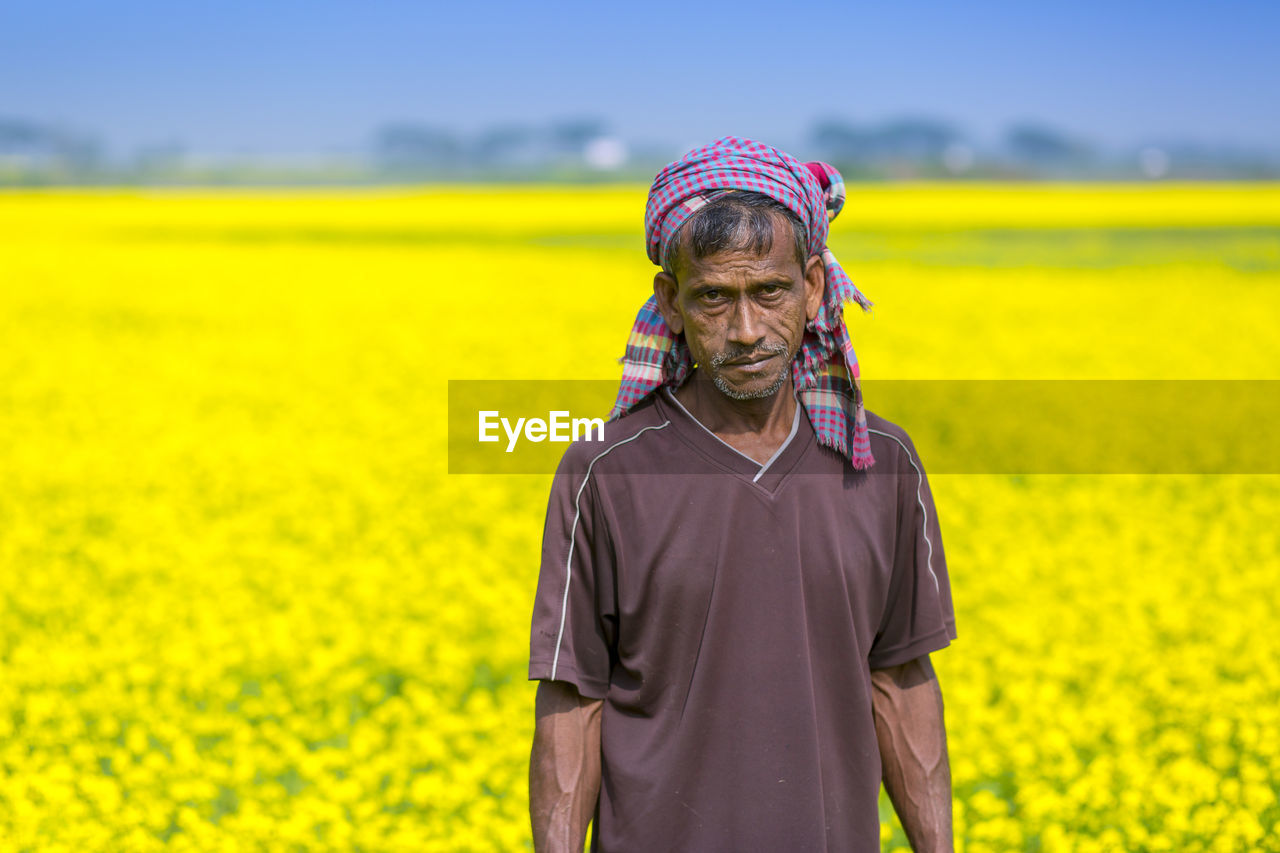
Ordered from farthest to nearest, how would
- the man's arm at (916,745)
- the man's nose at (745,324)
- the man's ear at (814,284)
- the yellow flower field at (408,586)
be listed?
the yellow flower field at (408,586) → the man's arm at (916,745) → the man's ear at (814,284) → the man's nose at (745,324)

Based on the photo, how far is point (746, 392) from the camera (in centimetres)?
225

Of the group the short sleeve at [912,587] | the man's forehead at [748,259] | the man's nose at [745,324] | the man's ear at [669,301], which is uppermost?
the man's forehead at [748,259]

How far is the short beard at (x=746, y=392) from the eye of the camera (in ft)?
7.31

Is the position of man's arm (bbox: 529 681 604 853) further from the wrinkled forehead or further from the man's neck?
the wrinkled forehead

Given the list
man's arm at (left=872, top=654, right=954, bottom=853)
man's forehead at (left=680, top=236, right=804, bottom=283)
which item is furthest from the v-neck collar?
man's arm at (left=872, top=654, right=954, bottom=853)

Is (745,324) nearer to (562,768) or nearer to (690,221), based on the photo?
(690,221)

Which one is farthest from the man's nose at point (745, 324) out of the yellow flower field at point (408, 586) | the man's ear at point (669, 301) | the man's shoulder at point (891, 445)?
the yellow flower field at point (408, 586)

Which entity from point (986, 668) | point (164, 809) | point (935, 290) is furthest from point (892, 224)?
point (164, 809)

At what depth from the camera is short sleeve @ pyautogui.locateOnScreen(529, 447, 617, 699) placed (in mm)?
2229

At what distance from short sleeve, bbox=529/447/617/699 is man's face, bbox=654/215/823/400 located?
277 mm

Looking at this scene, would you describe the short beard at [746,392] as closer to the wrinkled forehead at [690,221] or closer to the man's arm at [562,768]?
the wrinkled forehead at [690,221]

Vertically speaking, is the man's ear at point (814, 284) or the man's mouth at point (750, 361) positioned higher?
the man's ear at point (814, 284)

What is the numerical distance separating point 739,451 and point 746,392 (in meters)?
0.10

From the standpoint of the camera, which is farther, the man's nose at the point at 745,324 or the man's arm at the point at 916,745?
the man's arm at the point at 916,745
